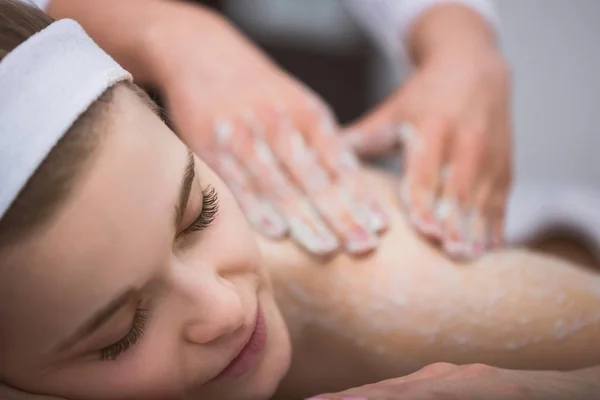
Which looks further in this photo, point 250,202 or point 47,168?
point 250,202

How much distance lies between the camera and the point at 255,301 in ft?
1.46

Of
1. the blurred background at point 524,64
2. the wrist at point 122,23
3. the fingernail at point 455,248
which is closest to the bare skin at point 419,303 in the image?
the fingernail at point 455,248

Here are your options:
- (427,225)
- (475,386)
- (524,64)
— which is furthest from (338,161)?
(524,64)

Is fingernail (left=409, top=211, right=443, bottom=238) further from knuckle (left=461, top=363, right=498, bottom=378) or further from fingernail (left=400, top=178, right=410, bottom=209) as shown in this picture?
knuckle (left=461, top=363, right=498, bottom=378)

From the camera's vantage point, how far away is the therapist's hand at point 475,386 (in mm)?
367

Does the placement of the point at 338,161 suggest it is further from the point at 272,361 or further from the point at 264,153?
the point at 272,361

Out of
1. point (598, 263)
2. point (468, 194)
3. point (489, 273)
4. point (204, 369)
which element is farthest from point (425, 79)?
point (204, 369)

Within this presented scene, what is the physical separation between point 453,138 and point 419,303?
0.23 metres

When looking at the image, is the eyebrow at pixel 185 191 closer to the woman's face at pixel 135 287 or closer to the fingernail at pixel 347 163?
the woman's face at pixel 135 287

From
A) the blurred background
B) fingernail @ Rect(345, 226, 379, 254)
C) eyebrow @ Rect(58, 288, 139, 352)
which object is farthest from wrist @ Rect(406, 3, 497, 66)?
eyebrow @ Rect(58, 288, 139, 352)

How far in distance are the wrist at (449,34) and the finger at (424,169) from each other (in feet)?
0.47

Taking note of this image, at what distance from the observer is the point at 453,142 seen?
29.5 inches

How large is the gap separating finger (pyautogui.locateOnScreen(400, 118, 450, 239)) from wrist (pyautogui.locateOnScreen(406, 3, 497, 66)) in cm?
14

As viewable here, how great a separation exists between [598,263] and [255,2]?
765 millimetres
